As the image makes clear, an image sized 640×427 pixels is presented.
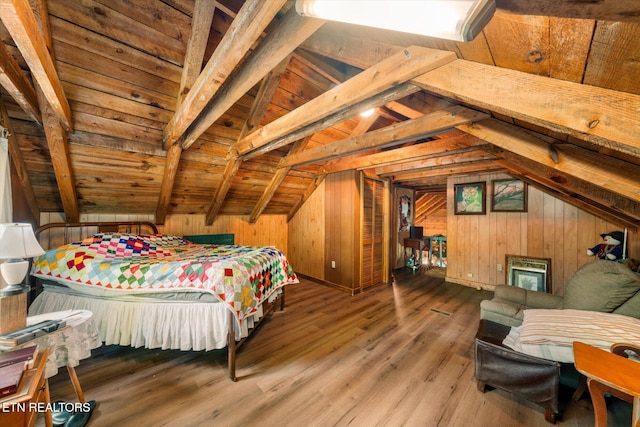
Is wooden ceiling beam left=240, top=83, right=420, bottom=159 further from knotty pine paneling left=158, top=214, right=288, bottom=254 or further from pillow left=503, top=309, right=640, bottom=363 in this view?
knotty pine paneling left=158, top=214, right=288, bottom=254

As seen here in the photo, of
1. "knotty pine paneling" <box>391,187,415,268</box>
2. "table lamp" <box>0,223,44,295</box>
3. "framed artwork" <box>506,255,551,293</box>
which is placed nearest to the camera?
"table lamp" <box>0,223,44,295</box>

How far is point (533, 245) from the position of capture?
3.47 meters

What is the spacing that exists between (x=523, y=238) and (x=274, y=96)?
14.4ft

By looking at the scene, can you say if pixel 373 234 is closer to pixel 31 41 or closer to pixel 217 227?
pixel 217 227

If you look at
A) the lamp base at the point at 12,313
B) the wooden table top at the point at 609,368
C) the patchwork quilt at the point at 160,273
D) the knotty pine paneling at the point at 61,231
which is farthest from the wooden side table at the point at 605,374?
the knotty pine paneling at the point at 61,231

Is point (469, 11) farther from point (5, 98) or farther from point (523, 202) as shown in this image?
point (523, 202)

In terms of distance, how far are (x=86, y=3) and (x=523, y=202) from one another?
5.52 meters

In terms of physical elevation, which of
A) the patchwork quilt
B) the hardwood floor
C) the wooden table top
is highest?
the patchwork quilt

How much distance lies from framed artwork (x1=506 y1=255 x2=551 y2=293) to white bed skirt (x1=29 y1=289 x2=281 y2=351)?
4167 millimetres

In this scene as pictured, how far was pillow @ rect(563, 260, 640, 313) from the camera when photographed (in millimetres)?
1520

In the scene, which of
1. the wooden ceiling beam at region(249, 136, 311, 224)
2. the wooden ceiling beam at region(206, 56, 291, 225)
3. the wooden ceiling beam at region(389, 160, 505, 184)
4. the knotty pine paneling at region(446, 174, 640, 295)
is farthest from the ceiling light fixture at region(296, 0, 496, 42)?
the knotty pine paneling at region(446, 174, 640, 295)

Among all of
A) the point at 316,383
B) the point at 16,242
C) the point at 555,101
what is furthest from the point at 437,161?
the point at 16,242

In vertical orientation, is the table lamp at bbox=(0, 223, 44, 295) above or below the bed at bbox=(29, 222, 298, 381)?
above

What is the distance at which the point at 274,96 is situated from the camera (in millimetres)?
2762
